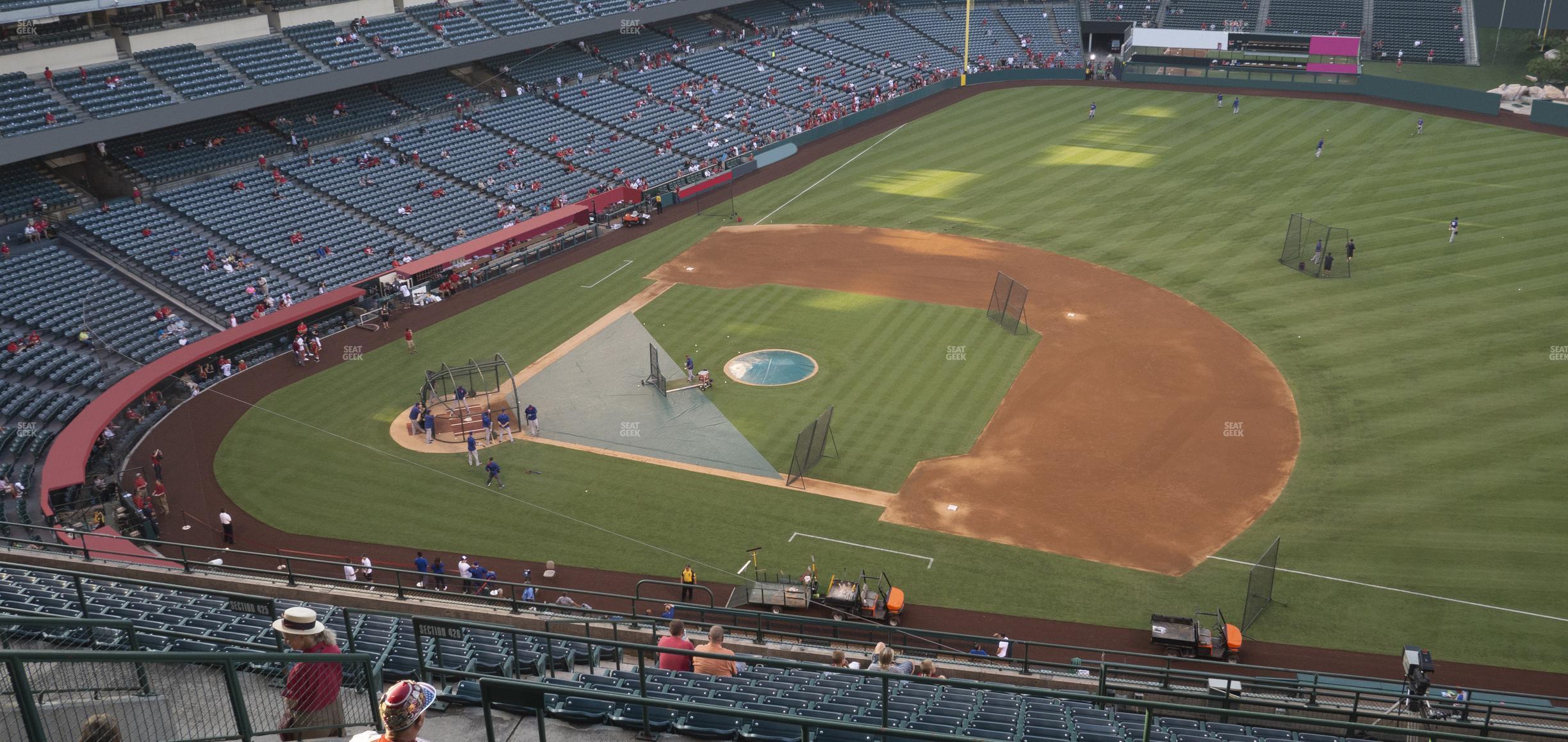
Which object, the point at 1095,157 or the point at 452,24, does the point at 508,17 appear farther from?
the point at 1095,157

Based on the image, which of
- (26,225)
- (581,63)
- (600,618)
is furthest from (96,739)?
(581,63)

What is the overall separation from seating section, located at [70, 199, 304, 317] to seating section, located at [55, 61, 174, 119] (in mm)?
3867

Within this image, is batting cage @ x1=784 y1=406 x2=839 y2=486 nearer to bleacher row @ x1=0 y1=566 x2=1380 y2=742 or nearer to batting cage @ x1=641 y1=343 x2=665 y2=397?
batting cage @ x1=641 y1=343 x2=665 y2=397

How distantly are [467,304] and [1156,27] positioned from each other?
60132 millimetres

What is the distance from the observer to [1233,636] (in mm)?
25125

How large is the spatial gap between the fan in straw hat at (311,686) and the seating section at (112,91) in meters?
40.9

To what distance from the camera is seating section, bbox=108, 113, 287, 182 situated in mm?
47344

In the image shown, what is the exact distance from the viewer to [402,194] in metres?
52.2

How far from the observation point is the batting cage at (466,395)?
36.3 meters

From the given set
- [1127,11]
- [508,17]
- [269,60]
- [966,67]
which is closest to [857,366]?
[269,60]

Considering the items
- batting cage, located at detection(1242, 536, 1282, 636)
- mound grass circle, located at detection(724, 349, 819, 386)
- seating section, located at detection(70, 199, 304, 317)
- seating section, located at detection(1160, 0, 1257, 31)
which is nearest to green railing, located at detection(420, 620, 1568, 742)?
batting cage, located at detection(1242, 536, 1282, 636)

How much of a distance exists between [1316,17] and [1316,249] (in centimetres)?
4380

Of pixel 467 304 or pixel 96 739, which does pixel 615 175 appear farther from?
pixel 96 739

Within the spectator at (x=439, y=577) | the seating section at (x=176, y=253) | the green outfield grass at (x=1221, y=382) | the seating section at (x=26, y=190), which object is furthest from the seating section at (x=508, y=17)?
the spectator at (x=439, y=577)
